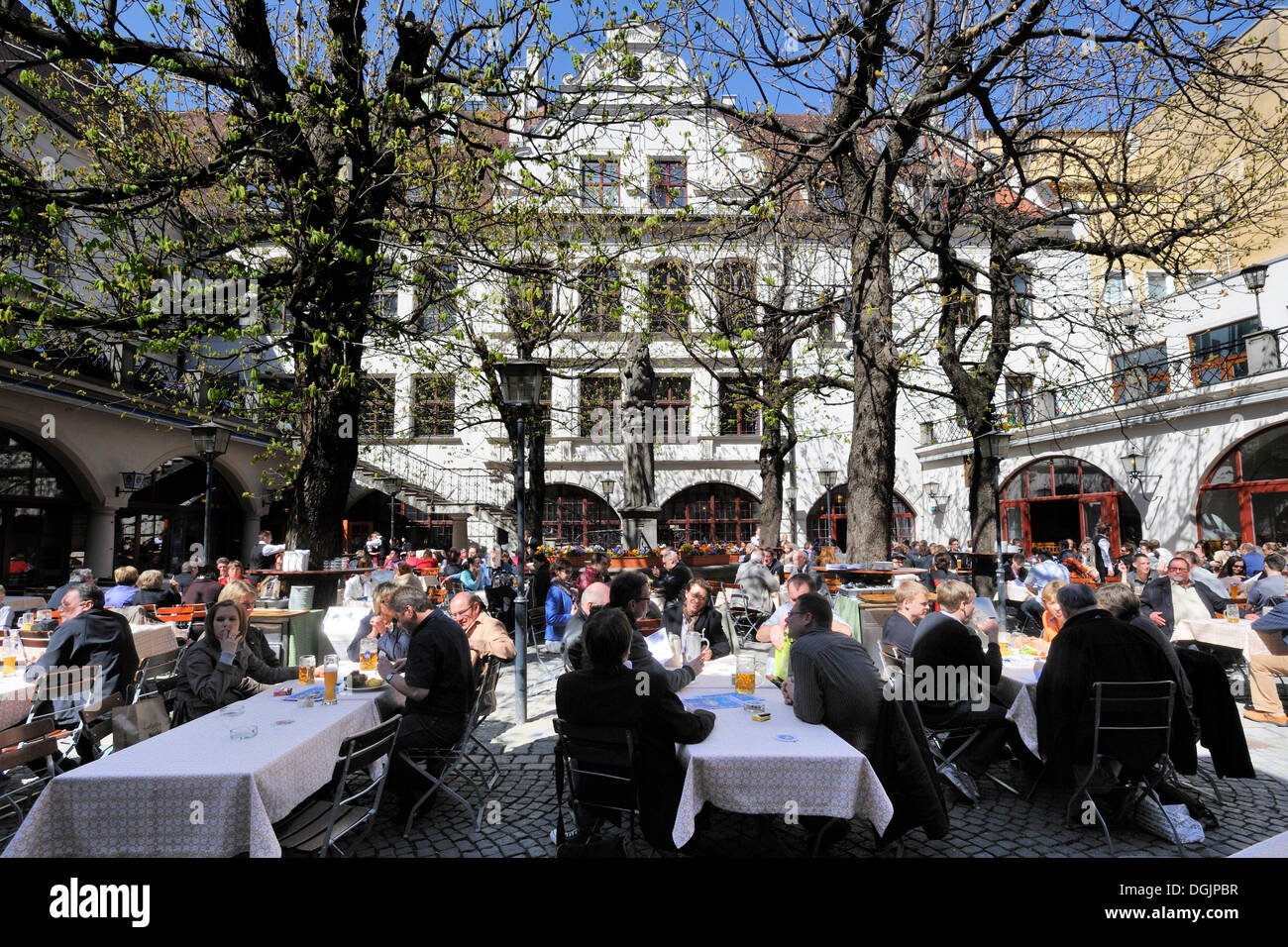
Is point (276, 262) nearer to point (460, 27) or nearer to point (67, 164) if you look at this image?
point (460, 27)

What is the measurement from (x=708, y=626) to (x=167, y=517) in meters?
17.6

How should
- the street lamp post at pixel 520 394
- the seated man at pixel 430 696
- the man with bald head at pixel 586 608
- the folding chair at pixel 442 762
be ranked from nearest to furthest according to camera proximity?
the folding chair at pixel 442 762 → the seated man at pixel 430 696 → the man with bald head at pixel 586 608 → the street lamp post at pixel 520 394

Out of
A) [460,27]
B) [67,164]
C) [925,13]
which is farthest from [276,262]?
[67,164]

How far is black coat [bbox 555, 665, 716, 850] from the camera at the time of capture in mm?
2947

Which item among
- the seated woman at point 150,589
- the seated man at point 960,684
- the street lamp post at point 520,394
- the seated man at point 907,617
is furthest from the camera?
the seated woman at point 150,589

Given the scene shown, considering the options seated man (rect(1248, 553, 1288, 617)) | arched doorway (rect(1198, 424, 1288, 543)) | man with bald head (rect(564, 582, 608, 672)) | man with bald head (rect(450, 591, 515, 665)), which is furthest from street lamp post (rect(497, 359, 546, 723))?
arched doorway (rect(1198, 424, 1288, 543))

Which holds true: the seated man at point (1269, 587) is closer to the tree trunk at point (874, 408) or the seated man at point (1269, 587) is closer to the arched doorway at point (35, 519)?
the tree trunk at point (874, 408)

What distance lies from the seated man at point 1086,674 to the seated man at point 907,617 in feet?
3.51

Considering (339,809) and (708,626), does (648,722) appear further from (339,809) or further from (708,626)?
(708,626)

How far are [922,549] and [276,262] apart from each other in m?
14.2

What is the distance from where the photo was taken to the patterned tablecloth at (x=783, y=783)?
2854 millimetres

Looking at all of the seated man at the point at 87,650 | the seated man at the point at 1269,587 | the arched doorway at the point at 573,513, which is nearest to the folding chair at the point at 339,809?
the seated man at the point at 87,650

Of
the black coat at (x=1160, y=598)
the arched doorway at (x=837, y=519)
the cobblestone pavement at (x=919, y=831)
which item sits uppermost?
the arched doorway at (x=837, y=519)

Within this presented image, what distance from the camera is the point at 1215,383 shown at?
13.6 meters
